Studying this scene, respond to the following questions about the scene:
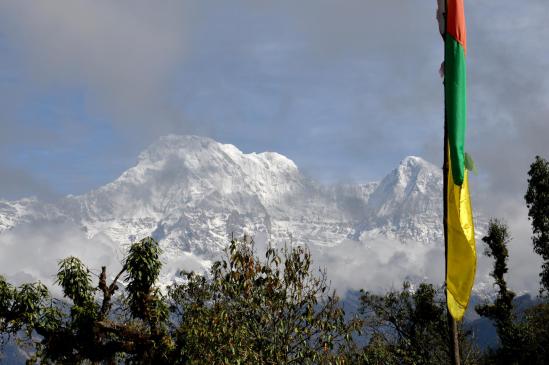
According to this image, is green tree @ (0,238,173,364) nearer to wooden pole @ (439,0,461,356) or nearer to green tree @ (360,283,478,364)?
wooden pole @ (439,0,461,356)

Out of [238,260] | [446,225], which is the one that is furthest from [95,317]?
[446,225]

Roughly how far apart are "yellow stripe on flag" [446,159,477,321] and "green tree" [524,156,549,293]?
4295 cm

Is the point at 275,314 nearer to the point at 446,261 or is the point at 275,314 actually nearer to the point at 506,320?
the point at 446,261

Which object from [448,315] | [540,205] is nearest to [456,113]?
[448,315]

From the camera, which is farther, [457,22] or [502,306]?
[502,306]

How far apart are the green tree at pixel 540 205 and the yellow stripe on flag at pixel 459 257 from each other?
4295 cm

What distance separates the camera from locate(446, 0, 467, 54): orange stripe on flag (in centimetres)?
1024

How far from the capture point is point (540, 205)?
50281mm

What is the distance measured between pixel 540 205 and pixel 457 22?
4349 centimetres

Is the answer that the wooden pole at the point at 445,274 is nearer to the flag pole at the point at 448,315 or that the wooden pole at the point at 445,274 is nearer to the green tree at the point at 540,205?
the flag pole at the point at 448,315

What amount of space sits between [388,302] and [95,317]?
110ft

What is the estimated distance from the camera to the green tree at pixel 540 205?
5000cm

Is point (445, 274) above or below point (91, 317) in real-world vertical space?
below

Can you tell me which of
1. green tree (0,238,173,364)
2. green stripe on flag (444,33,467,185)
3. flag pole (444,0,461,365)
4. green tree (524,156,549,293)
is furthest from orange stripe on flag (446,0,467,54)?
green tree (524,156,549,293)
